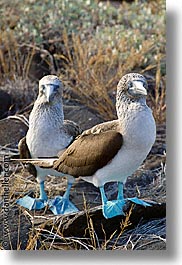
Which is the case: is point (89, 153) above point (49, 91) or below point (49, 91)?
below

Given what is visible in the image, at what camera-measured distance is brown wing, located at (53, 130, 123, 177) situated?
163 centimetres

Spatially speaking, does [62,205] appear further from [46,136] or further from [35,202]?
[46,136]

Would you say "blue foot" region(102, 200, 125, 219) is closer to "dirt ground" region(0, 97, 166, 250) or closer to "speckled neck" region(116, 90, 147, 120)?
"dirt ground" region(0, 97, 166, 250)

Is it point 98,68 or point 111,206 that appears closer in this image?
point 111,206

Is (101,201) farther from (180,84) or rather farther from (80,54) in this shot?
(80,54)

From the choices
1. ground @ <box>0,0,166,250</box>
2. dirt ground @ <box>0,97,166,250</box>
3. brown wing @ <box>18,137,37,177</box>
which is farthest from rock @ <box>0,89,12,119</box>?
brown wing @ <box>18,137,37,177</box>

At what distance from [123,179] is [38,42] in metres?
0.73

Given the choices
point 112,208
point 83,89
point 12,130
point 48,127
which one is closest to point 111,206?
point 112,208

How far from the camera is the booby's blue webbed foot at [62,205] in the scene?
1.74 metres

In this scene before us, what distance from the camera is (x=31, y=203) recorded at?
1758 mm

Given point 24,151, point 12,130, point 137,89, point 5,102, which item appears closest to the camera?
point 137,89

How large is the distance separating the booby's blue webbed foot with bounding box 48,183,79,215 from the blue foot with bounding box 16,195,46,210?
21mm

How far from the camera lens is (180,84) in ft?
5.98

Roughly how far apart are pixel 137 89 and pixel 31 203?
0.41 metres
